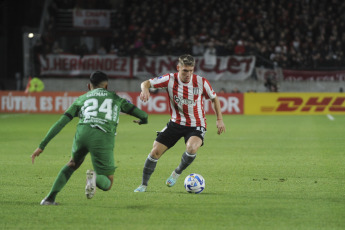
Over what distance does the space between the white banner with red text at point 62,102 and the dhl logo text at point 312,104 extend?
193 cm

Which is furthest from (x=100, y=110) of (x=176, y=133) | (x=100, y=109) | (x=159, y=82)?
(x=176, y=133)

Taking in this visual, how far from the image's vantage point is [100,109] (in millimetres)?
7828

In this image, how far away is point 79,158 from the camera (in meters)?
7.90

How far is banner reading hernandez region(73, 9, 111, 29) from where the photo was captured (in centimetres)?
3562

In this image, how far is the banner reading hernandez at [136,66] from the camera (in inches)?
1228

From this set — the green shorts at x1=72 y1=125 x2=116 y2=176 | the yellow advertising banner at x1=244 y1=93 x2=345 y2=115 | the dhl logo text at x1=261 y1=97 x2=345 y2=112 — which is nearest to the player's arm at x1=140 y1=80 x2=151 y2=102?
the green shorts at x1=72 y1=125 x2=116 y2=176

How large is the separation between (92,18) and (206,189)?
27.1 m

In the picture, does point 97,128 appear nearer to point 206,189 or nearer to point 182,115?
point 182,115

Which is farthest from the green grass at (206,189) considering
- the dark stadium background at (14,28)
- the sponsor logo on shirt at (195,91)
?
the dark stadium background at (14,28)

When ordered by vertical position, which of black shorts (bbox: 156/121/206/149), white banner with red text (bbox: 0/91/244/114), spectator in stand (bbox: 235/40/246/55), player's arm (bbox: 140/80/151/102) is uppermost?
player's arm (bbox: 140/80/151/102)

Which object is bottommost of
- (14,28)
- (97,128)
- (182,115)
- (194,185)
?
(194,185)

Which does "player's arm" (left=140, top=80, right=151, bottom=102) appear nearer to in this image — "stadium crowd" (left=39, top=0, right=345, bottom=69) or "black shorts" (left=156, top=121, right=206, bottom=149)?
"black shorts" (left=156, top=121, right=206, bottom=149)

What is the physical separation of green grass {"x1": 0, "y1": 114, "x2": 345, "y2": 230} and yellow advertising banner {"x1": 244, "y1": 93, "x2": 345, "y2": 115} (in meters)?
10.6

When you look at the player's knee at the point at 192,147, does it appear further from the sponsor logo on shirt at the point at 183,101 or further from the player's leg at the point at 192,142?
the sponsor logo on shirt at the point at 183,101
